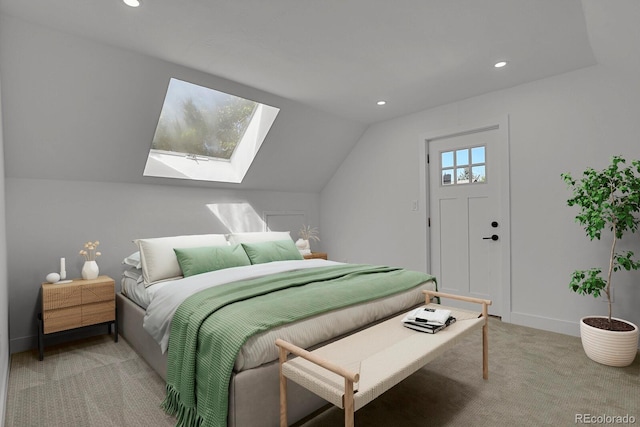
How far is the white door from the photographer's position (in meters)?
3.48

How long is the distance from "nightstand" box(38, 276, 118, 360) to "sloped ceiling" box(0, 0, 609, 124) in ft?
6.45

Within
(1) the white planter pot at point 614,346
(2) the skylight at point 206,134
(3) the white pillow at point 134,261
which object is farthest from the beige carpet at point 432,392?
(2) the skylight at point 206,134

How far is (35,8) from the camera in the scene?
2021 millimetres

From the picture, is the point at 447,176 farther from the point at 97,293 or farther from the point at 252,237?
the point at 97,293

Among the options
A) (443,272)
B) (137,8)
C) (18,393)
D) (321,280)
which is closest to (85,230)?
(18,393)

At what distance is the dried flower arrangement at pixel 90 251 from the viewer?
3.05m

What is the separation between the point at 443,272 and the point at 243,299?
9.19 ft

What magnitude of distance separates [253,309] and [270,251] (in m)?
1.65

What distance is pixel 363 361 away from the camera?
5.53 ft

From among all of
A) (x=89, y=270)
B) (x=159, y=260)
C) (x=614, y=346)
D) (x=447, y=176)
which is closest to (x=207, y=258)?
(x=159, y=260)

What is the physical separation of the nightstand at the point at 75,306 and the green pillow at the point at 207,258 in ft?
2.28

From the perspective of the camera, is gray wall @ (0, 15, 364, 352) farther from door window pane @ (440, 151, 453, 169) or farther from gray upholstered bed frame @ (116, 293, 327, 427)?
gray upholstered bed frame @ (116, 293, 327, 427)

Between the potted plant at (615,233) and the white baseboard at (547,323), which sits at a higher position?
the potted plant at (615,233)

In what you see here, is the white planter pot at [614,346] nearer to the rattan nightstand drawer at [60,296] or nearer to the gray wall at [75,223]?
the gray wall at [75,223]
